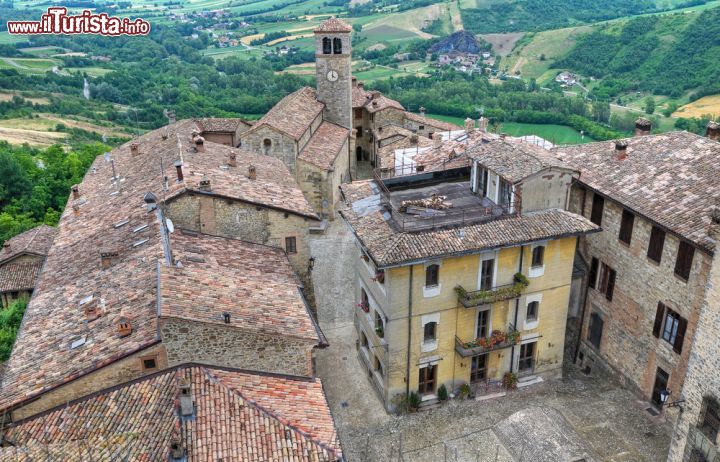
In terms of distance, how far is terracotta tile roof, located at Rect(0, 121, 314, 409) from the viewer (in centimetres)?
2152

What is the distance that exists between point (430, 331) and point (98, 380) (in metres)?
14.4

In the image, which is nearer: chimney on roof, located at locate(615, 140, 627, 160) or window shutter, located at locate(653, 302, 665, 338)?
window shutter, located at locate(653, 302, 665, 338)

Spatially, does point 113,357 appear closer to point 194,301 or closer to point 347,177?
point 194,301

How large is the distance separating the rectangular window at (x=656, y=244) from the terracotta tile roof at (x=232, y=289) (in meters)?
15.8

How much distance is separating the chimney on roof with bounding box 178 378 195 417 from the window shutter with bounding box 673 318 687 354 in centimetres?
2072

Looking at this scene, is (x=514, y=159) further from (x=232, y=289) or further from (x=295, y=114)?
(x=295, y=114)

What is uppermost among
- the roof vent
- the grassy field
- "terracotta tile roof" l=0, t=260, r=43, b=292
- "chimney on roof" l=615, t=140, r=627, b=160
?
"chimney on roof" l=615, t=140, r=627, b=160

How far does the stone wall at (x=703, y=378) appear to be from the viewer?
21312 millimetres

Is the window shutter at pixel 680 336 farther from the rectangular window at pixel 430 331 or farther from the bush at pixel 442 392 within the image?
the rectangular window at pixel 430 331

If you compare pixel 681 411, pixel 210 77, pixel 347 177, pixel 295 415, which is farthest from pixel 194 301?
pixel 210 77

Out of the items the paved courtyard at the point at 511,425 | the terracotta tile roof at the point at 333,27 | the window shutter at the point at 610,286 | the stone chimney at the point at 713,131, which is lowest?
the paved courtyard at the point at 511,425

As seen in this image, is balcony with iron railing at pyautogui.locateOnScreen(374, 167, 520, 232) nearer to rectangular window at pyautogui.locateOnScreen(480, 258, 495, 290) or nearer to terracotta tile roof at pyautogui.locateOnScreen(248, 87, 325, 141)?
rectangular window at pyautogui.locateOnScreen(480, 258, 495, 290)

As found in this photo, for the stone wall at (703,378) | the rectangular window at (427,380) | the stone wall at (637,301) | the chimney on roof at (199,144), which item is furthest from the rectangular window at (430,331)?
the chimney on roof at (199,144)

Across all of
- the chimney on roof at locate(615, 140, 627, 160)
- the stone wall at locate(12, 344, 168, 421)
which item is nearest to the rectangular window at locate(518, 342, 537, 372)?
the chimney on roof at locate(615, 140, 627, 160)
